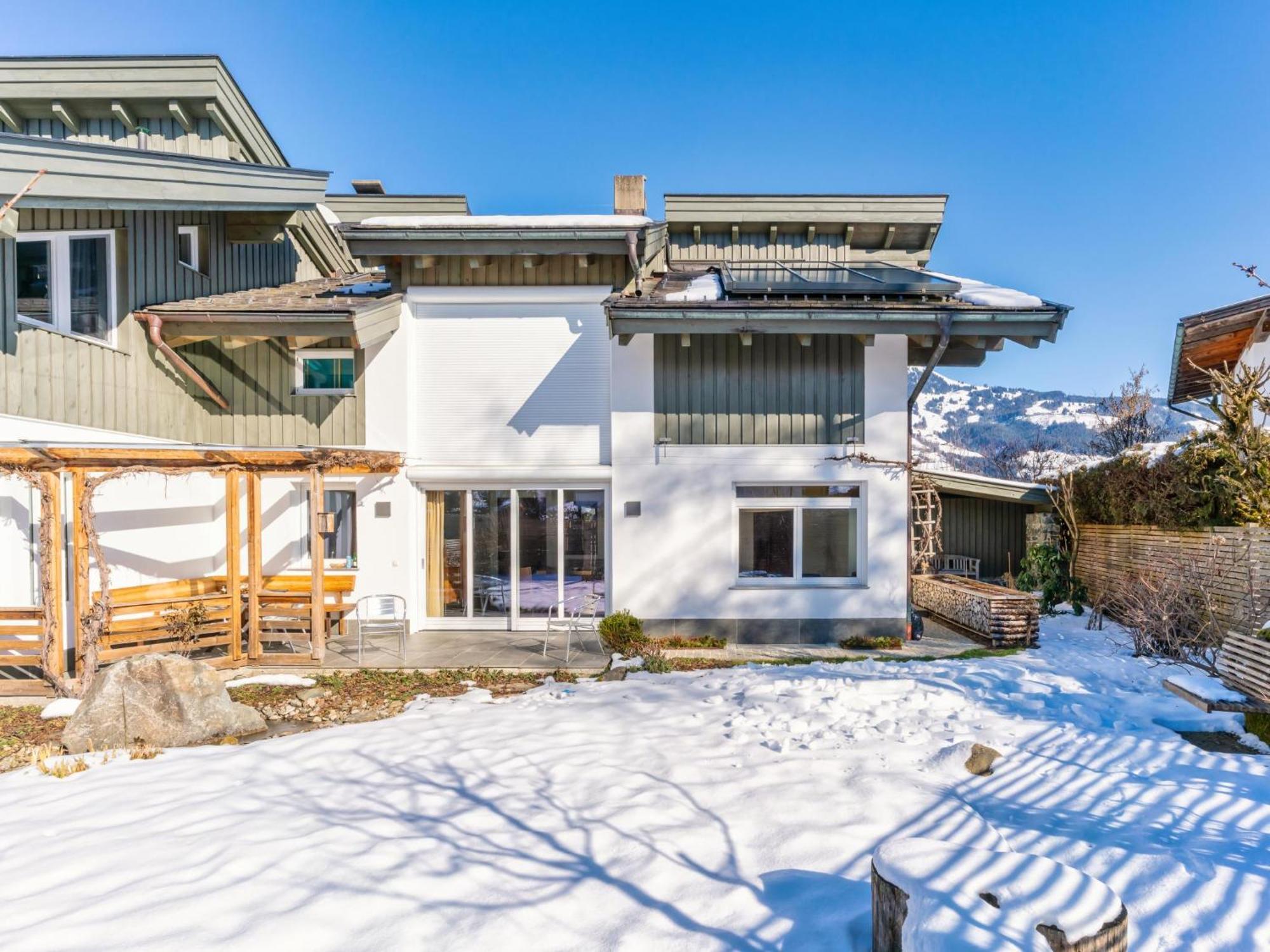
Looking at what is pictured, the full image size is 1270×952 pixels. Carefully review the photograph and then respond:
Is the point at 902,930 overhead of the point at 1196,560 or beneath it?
beneath

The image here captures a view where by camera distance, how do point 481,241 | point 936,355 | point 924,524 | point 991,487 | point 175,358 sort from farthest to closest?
point 991,487, point 924,524, point 936,355, point 481,241, point 175,358

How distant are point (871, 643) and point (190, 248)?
1219 cm

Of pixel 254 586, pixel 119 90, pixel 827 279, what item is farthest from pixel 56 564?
pixel 827 279

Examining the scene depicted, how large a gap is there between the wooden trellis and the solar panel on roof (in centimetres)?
381

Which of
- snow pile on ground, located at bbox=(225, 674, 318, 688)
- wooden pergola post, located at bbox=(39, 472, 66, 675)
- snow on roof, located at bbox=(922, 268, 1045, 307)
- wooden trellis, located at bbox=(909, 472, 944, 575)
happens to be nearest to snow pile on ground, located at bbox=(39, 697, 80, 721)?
wooden pergola post, located at bbox=(39, 472, 66, 675)

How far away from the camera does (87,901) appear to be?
3.40 m

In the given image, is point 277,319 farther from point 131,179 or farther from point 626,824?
point 626,824

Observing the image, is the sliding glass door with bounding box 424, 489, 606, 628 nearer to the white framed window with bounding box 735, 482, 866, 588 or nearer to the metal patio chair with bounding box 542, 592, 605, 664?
the metal patio chair with bounding box 542, 592, 605, 664

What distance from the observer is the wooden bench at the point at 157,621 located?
7.71 m

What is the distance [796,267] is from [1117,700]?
26.4ft

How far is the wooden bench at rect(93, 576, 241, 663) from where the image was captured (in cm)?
771

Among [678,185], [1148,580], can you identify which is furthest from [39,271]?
[1148,580]

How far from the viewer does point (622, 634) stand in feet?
29.4

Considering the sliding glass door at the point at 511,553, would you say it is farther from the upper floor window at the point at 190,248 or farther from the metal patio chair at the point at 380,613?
the upper floor window at the point at 190,248
